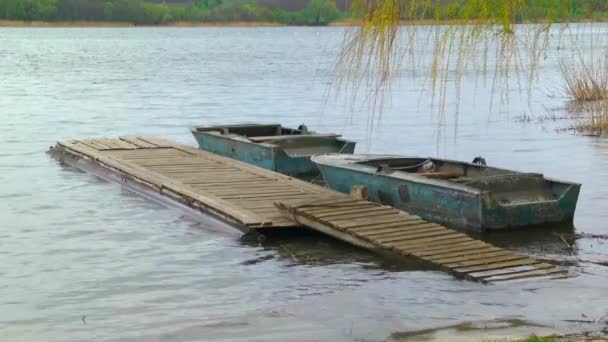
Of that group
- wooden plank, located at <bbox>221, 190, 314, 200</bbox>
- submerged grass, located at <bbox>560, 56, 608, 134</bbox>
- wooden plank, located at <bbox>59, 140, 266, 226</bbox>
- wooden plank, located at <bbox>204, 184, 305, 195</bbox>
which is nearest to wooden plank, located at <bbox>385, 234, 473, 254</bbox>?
wooden plank, located at <bbox>59, 140, 266, 226</bbox>

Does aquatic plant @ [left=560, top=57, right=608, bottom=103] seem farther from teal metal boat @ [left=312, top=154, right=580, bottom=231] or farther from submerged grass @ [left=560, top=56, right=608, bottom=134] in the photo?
teal metal boat @ [left=312, top=154, right=580, bottom=231]

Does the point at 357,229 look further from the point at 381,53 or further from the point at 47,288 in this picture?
the point at 381,53

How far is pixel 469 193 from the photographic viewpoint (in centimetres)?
1320

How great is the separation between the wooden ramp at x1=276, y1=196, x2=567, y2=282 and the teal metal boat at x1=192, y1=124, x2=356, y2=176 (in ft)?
13.5

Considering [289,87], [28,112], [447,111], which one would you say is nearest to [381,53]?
[447,111]

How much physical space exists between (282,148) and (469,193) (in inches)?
233

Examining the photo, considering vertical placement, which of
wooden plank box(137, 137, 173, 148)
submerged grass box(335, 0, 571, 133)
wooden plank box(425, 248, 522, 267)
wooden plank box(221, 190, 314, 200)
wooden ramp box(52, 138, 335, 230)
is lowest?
wooden plank box(137, 137, 173, 148)

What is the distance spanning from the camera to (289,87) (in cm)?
4847

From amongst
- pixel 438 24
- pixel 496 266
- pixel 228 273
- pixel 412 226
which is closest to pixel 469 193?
pixel 412 226

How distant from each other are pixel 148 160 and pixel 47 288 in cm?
710

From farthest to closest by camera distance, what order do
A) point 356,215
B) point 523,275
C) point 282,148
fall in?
point 282,148
point 356,215
point 523,275

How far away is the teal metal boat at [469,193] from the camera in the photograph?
13.2m

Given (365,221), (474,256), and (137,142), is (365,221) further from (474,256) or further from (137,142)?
(137,142)

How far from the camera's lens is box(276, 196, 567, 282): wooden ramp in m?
11.0
